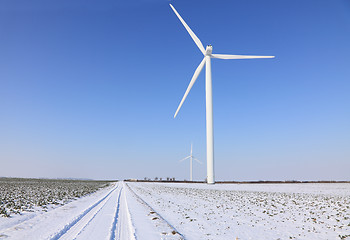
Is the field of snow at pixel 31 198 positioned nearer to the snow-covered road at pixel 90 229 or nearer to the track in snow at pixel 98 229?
the snow-covered road at pixel 90 229

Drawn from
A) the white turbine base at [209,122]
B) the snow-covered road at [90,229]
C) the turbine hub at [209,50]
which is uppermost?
the turbine hub at [209,50]

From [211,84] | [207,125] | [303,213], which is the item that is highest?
[211,84]

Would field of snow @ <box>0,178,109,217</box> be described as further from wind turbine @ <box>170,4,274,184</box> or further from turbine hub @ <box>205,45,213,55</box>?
turbine hub @ <box>205,45,213,55</box>

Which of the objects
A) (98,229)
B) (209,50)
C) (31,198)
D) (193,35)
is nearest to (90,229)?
(98,229)

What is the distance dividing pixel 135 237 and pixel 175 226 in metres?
3.84

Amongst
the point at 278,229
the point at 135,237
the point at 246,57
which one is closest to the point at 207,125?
the point at 246,57

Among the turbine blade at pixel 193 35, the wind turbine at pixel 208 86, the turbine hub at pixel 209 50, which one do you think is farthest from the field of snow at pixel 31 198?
the turbine blade at pixel 193 35

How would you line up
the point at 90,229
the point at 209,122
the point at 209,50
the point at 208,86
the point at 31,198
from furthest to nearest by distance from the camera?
the point at 209,50 → the point at 208,86 → the point at 209,122 → the point at 31,198 → the point at 90,229

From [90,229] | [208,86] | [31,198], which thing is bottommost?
[31,198]

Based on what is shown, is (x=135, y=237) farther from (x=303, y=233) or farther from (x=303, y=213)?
(x=303, y=213)

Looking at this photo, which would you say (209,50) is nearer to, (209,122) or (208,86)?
(208,86)

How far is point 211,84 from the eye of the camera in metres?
56.8

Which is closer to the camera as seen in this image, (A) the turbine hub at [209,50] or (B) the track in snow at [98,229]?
(B) the track in snow at [98,229]

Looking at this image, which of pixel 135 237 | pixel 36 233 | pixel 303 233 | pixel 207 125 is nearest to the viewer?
pixel 135 237
